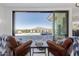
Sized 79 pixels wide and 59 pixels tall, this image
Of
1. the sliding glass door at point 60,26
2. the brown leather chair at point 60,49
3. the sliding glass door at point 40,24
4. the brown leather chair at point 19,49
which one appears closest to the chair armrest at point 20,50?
the brown leather chair at point 19,49

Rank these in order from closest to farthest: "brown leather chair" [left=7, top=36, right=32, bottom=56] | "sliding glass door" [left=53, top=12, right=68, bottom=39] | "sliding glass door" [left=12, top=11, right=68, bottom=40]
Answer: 1. "brown leather chair" [left=7, top=36, right=32, bottom=56]
2. "sliding glass door" [left=12, top=11, right=68, bottom=40]
3. "sliding glass door" [left=53, top=12, right=68, bottom=39]

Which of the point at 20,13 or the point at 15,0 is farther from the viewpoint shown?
the point at 20,13

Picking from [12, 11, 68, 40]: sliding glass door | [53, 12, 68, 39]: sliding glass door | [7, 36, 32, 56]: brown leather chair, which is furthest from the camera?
[53, 12, 68, 39]: sliding glass door

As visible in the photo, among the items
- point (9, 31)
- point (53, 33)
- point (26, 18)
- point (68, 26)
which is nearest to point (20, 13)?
point (26, 18)

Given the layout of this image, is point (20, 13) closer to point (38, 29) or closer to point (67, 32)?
point (38, 29)

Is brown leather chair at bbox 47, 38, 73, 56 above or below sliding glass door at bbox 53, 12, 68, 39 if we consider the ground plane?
below

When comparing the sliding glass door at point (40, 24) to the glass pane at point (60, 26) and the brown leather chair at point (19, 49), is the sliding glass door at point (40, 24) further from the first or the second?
the brown leather chair at point (19, 49)

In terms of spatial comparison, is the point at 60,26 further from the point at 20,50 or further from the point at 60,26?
the point at 20,50

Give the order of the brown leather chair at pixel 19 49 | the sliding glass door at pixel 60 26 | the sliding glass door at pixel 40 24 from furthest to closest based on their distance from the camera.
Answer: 1. the sliding glass door at pixel 60 26
2. the sliding glass door at pixel 40 24
3. the brown leather chair at pixel 19 49

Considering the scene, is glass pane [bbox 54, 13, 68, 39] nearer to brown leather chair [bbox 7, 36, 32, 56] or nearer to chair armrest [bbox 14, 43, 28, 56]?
brown leather chair [bbox 7, 36, 32, 56]

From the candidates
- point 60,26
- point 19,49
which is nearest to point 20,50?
point 19,49

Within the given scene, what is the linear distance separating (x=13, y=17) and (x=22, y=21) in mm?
233

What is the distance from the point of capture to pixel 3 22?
112 inches

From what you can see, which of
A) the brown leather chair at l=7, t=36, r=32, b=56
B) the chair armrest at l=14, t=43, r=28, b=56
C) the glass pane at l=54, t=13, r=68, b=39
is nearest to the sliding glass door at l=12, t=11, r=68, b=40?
the glass pane at l=54, t=13, r=68, b=39
